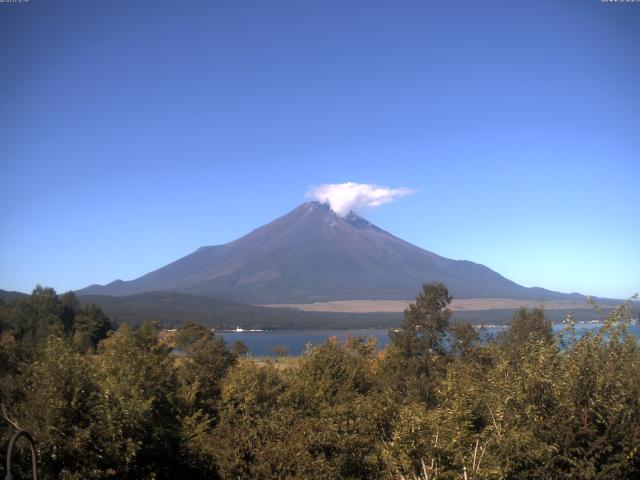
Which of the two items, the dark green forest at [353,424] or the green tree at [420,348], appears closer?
the dark green forest at [353,424]

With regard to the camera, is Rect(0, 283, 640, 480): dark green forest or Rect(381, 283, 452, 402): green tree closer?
Rect(0, 283, 640, 480): dark green forest

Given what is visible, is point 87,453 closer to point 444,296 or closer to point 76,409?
point 76,409

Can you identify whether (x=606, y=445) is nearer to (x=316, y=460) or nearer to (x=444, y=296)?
(x=316, y=460)

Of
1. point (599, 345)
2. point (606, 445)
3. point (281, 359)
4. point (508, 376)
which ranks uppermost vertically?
point (599, 345)

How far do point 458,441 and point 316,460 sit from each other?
130 inches

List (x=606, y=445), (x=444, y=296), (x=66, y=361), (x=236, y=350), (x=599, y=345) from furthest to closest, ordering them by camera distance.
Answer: (x=236, y=350) < (x=444, y=296) < (x=66, y=361) < (x=599, y=345) < (x=606, y=445)

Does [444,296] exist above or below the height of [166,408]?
above

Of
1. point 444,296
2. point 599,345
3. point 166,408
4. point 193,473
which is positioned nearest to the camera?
point 599,345

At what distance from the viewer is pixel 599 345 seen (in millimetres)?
10938

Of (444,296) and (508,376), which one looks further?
(444,296)

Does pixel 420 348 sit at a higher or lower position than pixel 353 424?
higher

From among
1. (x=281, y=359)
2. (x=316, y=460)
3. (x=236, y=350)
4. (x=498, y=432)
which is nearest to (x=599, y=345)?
(x=498, y=432)

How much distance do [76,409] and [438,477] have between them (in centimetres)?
837

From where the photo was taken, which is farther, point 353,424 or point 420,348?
point 420,348
